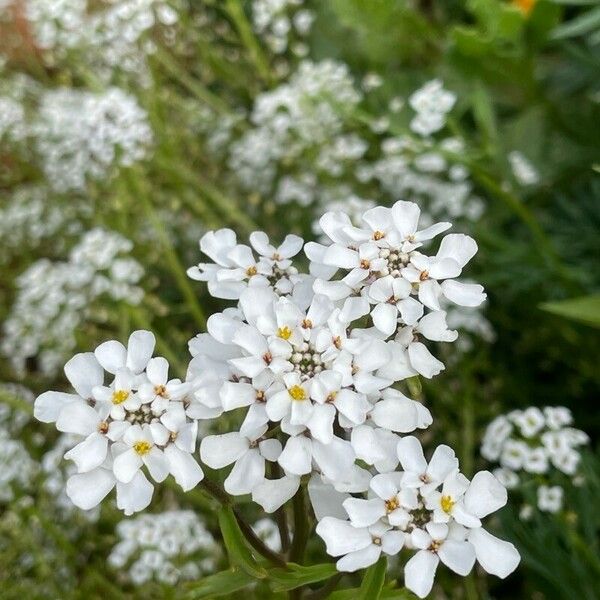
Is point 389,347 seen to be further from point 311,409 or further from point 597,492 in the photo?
point 597,492

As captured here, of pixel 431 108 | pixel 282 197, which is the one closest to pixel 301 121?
pixel 282 197

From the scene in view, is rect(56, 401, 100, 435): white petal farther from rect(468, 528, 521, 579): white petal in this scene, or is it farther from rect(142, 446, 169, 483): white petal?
rect(468, 528, 521, 579): white petal

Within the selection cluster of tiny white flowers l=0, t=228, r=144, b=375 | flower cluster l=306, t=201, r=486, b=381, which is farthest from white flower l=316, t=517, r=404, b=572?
cluster of tiny white flowers l=0, t=228, r=144, b=375

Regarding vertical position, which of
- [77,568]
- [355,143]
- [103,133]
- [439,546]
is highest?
[439,546]

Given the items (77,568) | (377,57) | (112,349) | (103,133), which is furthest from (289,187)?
(112,349)

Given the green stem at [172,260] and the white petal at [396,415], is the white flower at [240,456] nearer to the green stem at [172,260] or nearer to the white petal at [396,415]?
the white petal at [396,415]

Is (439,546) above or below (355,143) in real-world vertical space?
above

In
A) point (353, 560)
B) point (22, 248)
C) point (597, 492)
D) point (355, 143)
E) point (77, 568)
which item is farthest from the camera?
point (22, 248)
